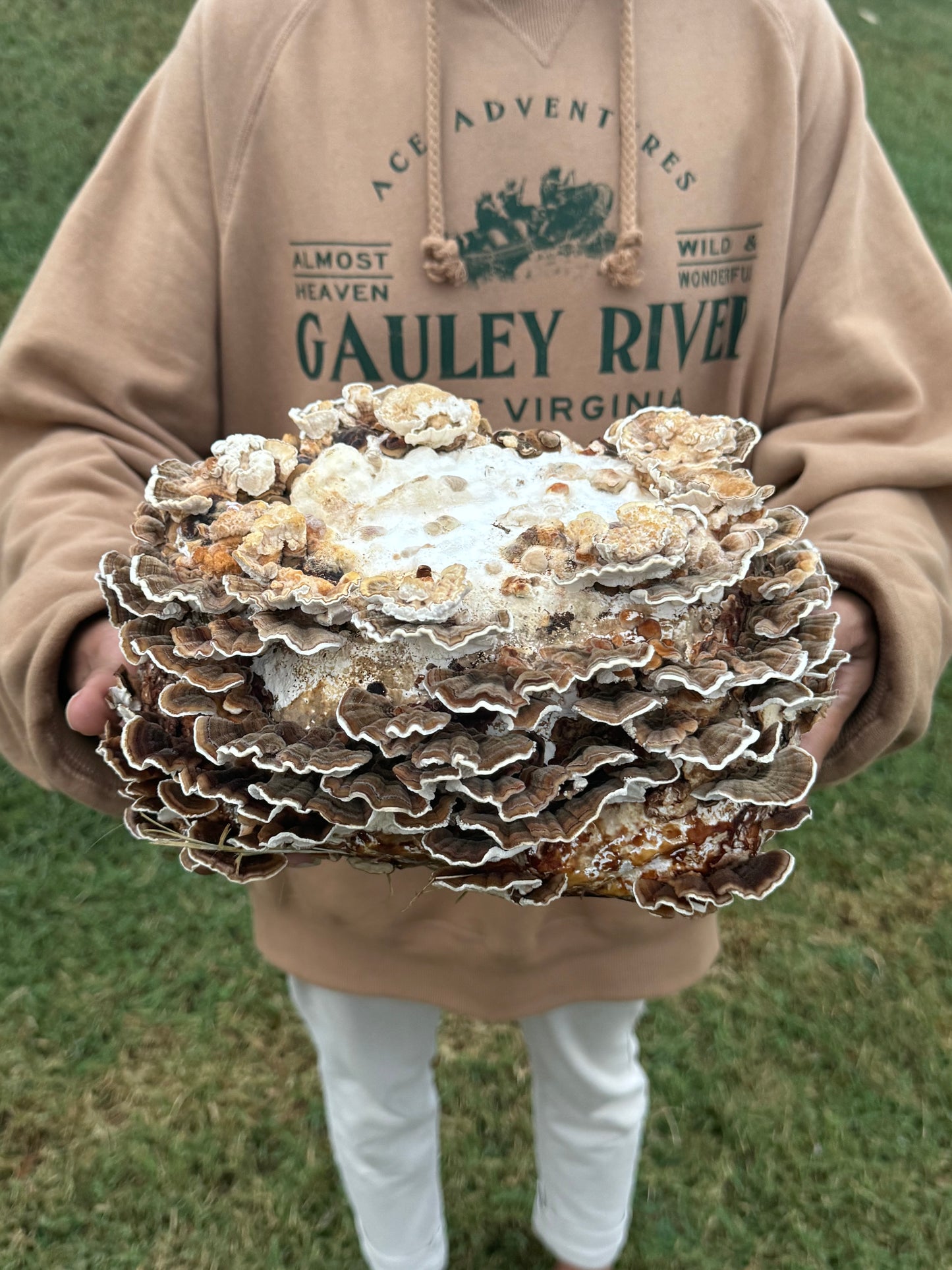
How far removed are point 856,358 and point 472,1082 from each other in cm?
223

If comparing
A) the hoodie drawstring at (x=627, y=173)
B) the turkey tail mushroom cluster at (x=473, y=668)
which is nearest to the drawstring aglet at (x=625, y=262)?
the hoodie drawstring at (x=627, y=173)

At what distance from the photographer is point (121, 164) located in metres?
1.85

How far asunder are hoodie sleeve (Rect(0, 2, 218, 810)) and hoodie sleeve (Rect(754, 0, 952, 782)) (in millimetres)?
1056

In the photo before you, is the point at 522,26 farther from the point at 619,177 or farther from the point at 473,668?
the point at 473,668

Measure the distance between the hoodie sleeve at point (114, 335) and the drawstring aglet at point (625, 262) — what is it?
0.69 meters

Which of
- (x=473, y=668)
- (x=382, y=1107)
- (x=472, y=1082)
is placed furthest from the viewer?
(x=472, y=1082)

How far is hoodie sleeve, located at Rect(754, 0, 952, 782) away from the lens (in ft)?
5.78

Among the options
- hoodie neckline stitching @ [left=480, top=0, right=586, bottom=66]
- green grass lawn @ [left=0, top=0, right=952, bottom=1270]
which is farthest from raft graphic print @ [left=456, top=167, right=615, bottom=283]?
green grass lawn @ [left=0, top=0, right=952, bottom=1270]

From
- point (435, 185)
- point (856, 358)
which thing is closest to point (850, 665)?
point (856, 358)

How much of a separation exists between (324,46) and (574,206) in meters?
0.50

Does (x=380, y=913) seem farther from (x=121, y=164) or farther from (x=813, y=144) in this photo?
(x=813, y=144)

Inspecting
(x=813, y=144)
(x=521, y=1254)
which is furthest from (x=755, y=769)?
(x=521, y=1254)

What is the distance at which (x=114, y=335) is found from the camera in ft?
5.95

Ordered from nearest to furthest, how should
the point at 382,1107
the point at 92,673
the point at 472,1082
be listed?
the point at 92,673 < the point at 382,1107 < the point at 472,1082
